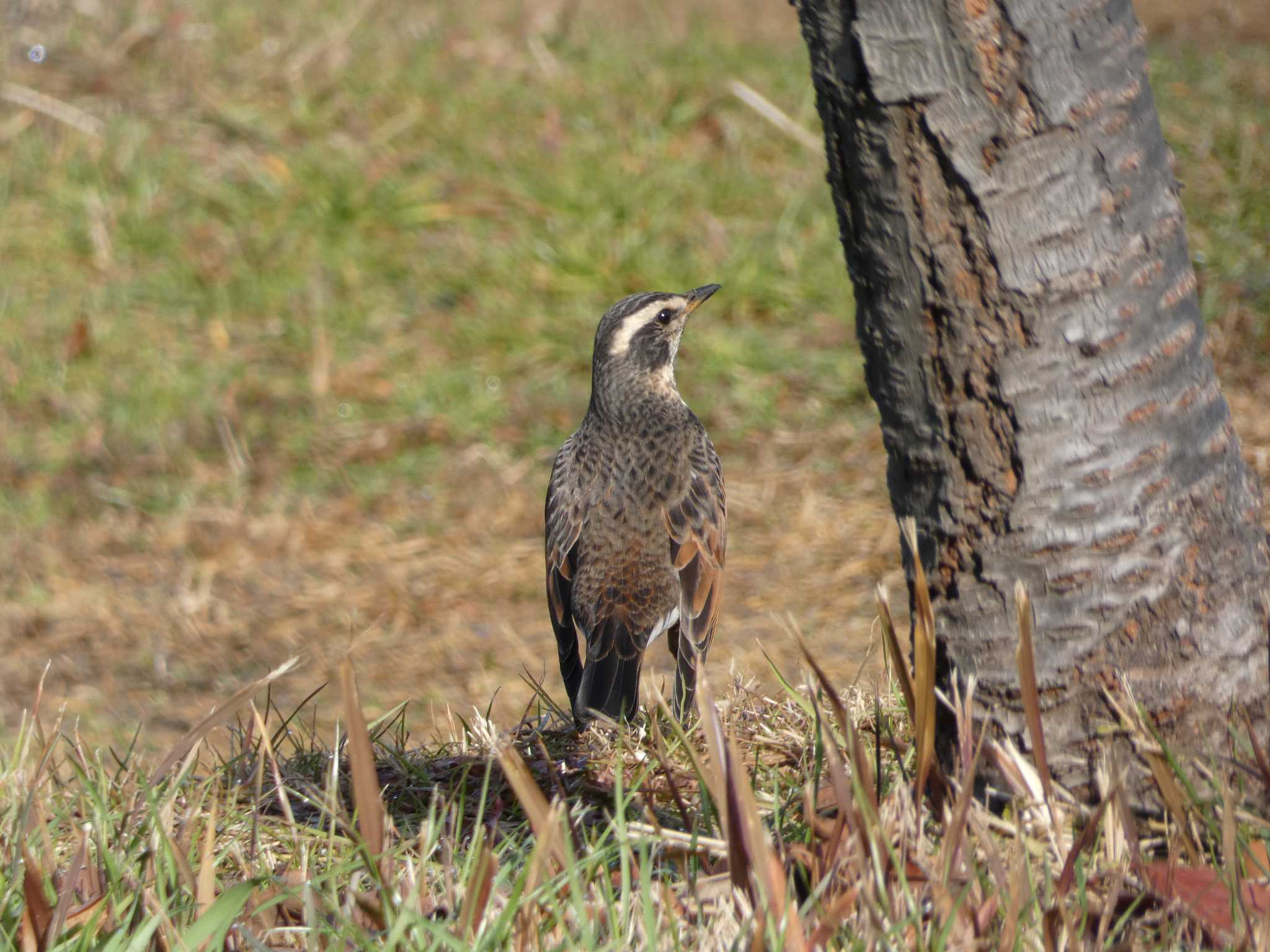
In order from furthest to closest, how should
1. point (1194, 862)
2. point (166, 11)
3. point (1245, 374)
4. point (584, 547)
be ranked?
point (166, 11) < point (1245, 374) < point (584, 547) < point (1194, 862)

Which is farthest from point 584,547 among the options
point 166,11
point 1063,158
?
point 166,11

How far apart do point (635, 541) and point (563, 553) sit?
9.5 inches

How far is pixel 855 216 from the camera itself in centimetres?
295

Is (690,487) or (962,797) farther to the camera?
(690,487)

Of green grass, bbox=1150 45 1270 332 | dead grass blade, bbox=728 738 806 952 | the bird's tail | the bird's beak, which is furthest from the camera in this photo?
green grass, bbox=1150 45 1270 332

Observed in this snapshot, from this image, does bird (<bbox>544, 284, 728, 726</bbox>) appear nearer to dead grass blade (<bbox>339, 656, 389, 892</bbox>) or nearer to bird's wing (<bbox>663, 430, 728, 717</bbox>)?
bird's wing (<bbox>663, 430, 728, 717</bbox>)

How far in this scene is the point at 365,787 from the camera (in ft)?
9.03

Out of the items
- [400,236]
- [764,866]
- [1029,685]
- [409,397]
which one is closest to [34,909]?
[764,866]

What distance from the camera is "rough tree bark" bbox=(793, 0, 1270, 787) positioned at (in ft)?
9.20

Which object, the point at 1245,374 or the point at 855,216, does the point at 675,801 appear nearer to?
the point at 855,216

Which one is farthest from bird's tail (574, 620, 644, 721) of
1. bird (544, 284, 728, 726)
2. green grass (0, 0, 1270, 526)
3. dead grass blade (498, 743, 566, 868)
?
green grass (0, 0, 1270, 526)

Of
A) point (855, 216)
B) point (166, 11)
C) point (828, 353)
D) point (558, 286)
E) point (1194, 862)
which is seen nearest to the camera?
point (1194, 862)

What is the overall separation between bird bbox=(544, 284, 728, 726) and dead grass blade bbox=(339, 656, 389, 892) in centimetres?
185

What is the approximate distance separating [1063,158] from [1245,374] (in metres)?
4.30
